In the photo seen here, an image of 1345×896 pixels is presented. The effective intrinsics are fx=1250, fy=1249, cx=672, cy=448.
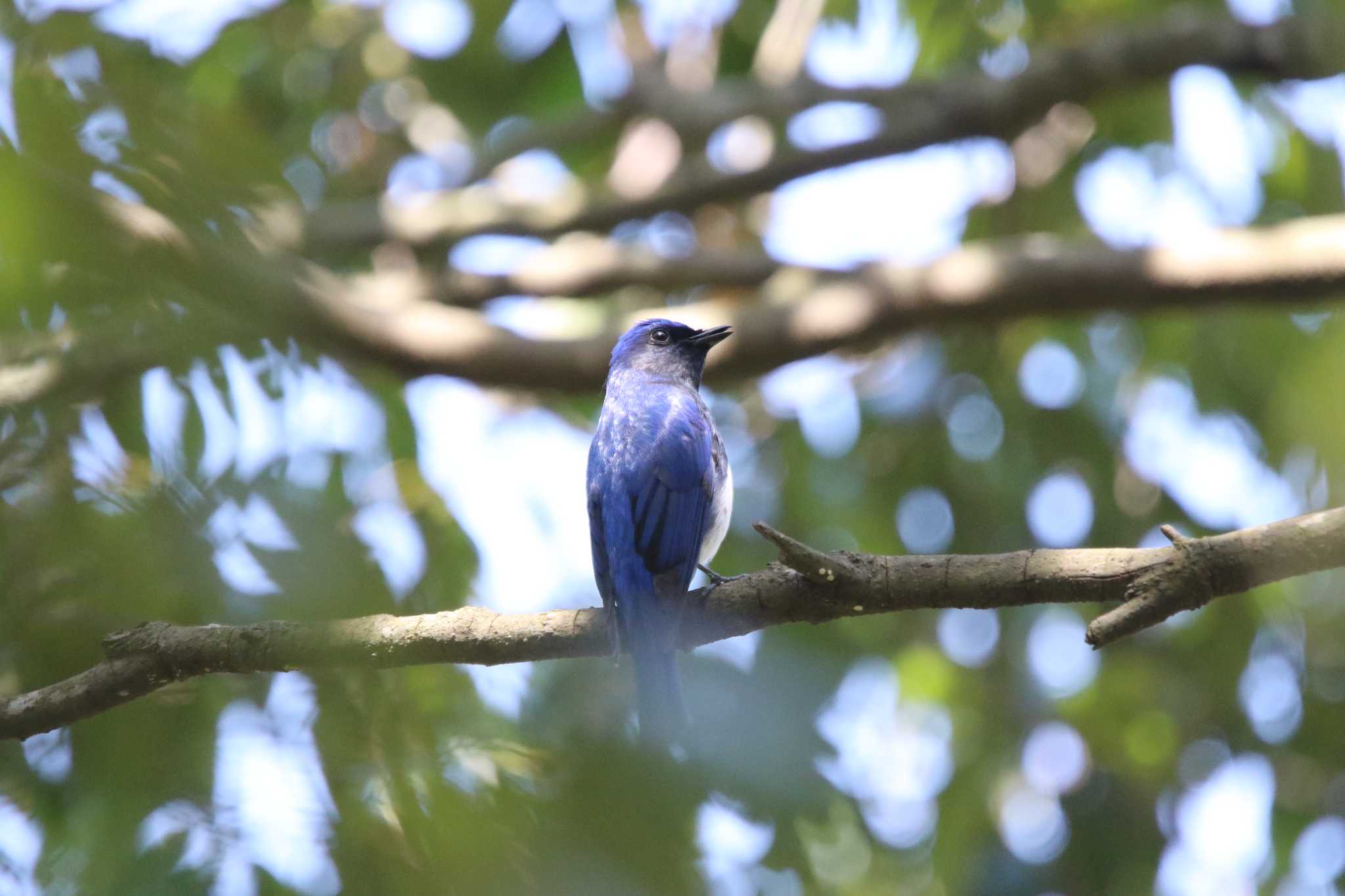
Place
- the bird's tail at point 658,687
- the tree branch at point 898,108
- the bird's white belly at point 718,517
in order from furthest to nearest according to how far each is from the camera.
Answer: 1. the tree branch at point 898,108
2. the bird's white belly at point 718,517
3. the bird's tail at point 658,687

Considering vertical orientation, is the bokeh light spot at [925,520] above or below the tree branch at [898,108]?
below

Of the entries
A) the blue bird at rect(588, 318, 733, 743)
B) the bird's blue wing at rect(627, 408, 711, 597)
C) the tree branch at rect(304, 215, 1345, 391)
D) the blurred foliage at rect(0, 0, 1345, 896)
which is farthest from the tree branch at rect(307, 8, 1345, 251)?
the bird's blue wing at rect(627, 408, 711, 597)

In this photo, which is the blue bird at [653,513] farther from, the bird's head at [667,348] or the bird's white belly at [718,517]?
the bird's head at [667,348]

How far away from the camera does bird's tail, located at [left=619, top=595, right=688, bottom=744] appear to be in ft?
13.6

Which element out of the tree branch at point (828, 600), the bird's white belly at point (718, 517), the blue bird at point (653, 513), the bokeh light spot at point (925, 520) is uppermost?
the tree branch at point (828, 600)

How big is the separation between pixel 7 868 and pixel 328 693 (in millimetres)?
689

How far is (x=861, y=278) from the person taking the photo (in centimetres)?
655

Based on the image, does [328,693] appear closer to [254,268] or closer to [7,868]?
[7,868]

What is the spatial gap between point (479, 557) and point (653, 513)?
0.79 meters

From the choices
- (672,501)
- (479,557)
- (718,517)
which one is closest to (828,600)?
(479,557)

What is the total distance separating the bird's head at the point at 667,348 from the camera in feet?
20.6

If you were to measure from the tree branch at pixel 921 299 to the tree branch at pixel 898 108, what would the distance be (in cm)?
76

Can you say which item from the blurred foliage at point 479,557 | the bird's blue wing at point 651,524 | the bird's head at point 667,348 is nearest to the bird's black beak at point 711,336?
the bird's head at point 667,348

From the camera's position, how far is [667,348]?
250 inches
